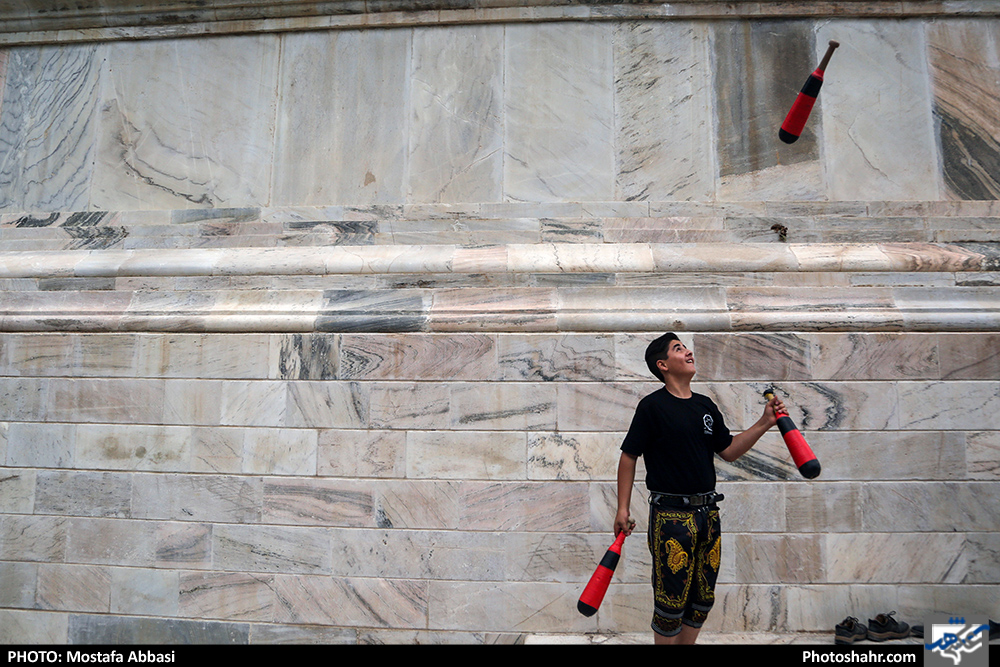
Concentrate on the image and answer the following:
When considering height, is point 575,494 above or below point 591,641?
above

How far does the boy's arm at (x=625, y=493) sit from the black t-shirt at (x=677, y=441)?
0.07 metres

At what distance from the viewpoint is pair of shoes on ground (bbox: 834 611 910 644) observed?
4.73 metres

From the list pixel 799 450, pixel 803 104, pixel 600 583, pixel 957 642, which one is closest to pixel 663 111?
pixel 803 104

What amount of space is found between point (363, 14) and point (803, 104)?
13.8ft

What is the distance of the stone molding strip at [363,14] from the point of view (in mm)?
6227

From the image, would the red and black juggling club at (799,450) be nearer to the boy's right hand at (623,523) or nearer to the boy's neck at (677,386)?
the boy's neck at (677,386)

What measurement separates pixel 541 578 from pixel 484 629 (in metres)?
0.58

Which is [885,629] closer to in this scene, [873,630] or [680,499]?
[873,630]

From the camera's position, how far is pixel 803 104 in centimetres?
486

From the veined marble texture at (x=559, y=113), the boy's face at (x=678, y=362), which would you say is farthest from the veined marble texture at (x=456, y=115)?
the boy's face at (x=678, y=362)

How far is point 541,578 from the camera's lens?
5.13 m

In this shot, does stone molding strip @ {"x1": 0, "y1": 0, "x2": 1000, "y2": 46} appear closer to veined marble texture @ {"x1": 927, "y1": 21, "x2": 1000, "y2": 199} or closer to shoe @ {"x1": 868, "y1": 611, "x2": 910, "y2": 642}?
veined marble texture @ {"x1": 927, "y1": 21, "x2": 1000, "y2": 199}
